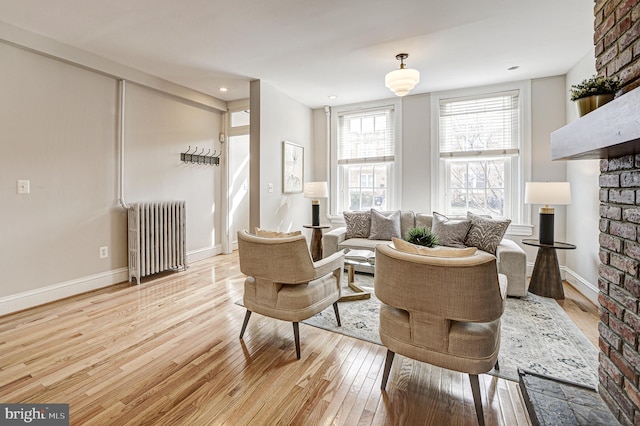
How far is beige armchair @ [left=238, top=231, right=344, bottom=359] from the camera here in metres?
2.00

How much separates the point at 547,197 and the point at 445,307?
2.58 meters

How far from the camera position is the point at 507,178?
409 centimetres

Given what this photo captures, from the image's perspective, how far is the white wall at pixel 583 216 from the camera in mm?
3018

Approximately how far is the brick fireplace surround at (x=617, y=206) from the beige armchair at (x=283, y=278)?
152 cm

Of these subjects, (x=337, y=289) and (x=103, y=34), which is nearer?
(x=337, y=289)

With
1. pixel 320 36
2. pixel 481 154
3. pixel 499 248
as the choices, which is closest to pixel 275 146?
pixel 320 36

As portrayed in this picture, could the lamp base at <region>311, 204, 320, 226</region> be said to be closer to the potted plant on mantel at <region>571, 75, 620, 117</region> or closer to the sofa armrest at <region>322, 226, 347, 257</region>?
A: the sofa armrest at <region>322, 226, 347, 257</region>

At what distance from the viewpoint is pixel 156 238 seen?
380cm

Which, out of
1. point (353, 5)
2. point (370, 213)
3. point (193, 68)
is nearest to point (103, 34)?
point (193, 68)

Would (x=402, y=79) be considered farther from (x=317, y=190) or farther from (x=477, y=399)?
(x=477, y=399)

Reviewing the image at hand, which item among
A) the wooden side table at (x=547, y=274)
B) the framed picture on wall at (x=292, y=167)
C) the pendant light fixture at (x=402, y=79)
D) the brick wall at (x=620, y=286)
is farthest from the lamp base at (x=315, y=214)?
the brick wall at (x=620, y=286)

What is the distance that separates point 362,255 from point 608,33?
225 centimetres

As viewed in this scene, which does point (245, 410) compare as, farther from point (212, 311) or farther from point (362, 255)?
point (362, 255)

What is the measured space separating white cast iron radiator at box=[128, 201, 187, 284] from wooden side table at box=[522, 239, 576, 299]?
14.1ft
